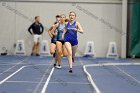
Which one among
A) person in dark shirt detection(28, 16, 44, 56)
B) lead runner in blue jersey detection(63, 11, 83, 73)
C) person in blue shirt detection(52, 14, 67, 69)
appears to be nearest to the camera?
lead runner in blue jersey detection(63, 11, 83, 73)

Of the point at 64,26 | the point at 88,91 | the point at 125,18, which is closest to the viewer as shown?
the point at 88,91

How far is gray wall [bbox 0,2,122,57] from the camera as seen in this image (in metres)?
21.8

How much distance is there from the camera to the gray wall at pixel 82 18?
2184cm

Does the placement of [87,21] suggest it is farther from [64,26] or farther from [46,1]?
[64,26]

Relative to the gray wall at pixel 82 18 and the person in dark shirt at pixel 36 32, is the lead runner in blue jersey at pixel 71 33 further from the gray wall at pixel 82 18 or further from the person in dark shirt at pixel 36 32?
the gray wall at pixel 82 18

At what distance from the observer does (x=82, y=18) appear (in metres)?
22.0

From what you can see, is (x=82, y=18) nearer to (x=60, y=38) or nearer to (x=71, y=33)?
(x=60, y=38)

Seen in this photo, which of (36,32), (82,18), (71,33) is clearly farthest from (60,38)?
(82,18)

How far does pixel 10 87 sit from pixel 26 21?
13640mm

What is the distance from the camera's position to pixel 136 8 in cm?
2130

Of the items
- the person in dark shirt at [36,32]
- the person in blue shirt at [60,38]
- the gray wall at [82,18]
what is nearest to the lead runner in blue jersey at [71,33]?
the person in blue shirt at [60,38]

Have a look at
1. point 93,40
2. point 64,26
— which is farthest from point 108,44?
point 64,26

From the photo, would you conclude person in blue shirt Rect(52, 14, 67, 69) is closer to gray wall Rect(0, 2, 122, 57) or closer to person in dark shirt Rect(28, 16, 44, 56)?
person in dark shirt Rect(28, 16, 44, 56)

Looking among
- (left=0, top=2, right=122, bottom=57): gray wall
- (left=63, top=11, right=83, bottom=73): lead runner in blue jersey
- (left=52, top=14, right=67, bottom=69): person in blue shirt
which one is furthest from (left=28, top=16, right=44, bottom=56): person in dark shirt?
(left=63, top=11, right=83, bottom=73): lead runner in blue jersey
